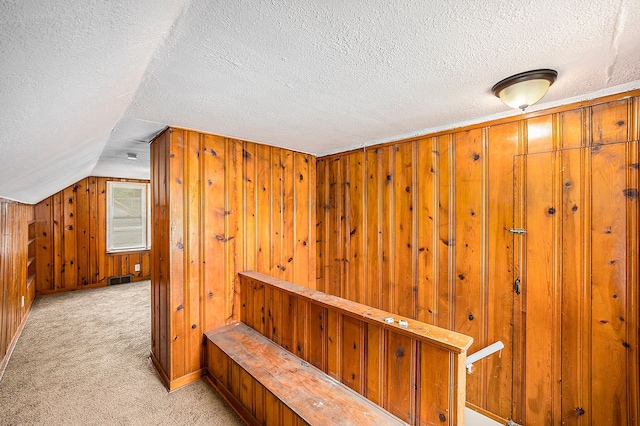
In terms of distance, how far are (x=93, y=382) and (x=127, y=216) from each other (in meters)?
4.07

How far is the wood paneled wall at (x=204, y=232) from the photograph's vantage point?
7.48 ft

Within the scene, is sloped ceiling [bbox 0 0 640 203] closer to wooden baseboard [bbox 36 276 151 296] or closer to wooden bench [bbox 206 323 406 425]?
wooden bench [bbox 206 323 406 425]

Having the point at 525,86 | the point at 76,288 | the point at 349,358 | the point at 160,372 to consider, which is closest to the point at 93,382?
the point at 160,372

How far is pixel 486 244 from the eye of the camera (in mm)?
2039

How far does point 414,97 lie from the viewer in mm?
1690

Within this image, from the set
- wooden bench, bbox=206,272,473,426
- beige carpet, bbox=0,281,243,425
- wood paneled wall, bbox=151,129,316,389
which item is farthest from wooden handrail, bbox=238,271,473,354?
beige carpet, bbox=0,281,243,425

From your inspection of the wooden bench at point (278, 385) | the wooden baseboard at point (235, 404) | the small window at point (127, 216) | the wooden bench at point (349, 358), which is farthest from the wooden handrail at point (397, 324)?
the small window at point (127, 216)

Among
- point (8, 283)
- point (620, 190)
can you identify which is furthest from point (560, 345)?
point (8, 283)

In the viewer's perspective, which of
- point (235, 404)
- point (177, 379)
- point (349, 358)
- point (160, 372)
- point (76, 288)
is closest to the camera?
point (349, 358)

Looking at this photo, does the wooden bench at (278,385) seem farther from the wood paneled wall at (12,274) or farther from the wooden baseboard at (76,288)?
the wooden baseboard at (76,288)

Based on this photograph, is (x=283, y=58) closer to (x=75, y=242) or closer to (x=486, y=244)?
(x=486, y=244)

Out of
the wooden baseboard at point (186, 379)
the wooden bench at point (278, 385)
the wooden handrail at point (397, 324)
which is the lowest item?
the wooden baseboard at point (186, 379)

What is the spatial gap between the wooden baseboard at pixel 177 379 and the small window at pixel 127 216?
13.0 feet

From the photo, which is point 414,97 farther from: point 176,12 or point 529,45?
point 176,12
